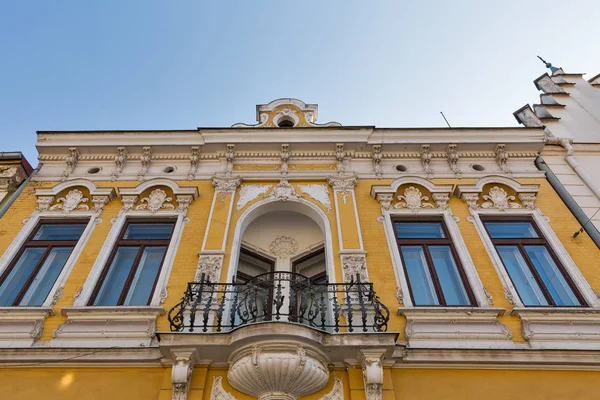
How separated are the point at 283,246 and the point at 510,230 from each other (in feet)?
15.5

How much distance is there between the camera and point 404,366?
6.02 m

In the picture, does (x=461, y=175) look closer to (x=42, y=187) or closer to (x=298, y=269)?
(x=298, y=269)

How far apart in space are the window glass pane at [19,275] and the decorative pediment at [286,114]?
17.2 ft

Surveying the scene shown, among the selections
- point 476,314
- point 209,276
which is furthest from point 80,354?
point 476,314

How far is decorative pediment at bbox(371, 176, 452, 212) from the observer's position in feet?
29.1

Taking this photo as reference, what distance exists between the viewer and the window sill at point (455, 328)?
6336 millimetres

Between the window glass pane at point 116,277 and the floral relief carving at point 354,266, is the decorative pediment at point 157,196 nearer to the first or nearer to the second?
the window glass pane at point 116,277

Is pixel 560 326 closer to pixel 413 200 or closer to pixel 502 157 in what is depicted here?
pixel 413 200

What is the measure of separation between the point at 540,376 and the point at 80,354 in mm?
6654

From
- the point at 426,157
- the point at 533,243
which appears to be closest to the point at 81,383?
the point at 426,157

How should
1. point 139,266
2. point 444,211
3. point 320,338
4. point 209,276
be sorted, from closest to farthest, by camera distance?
1. point 320,338
2. point 209,276
3. point 139,266
4. point 444,211

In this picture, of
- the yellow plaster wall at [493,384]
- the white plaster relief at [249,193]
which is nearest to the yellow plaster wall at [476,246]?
the yellow plaster wall at [493,384]

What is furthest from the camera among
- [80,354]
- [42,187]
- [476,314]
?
[42,187]

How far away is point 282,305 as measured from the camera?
6266mm
